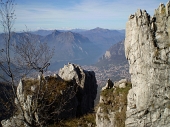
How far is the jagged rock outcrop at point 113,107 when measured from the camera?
663 inches

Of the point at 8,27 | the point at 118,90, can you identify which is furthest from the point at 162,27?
the point at 8,27

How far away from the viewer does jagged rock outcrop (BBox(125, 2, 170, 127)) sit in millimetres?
13898

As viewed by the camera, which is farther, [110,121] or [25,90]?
[25,90]

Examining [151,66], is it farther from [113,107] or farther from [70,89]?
[70,89]

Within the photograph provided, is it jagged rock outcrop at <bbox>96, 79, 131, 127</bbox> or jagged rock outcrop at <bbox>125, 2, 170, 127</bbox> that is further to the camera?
jagged rock outcrop at <bbox>96, 79, 131, 127</bbox>

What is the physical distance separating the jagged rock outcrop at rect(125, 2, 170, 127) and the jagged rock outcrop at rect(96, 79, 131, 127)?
1965 millimetres

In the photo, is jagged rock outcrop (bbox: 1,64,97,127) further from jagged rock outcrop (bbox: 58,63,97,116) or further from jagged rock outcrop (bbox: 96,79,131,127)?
jagged rock outcrop (bbox: 96,79,131,127)

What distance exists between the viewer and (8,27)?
973 centimetres

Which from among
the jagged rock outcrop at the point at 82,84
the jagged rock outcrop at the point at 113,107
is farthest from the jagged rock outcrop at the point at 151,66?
the jagged rock outcrop at the point at 82,84

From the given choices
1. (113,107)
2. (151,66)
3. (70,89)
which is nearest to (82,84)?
(70,89)

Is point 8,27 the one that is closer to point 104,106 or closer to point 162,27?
point 162,27

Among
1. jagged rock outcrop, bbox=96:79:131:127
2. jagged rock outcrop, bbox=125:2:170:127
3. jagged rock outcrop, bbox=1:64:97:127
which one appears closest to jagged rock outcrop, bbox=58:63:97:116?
jagged rock outcrop, bbox=1:64:97:127

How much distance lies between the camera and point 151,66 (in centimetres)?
1416

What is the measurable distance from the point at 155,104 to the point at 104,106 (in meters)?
5.71
